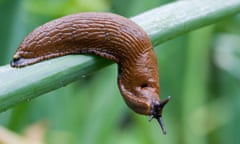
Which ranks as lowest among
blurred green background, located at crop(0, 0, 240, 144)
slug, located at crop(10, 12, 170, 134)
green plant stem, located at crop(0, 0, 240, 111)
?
blurred green background, located at crop(0, 0, 240, 144)

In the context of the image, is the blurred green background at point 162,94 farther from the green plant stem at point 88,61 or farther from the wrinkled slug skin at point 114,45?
the green plant stem at point 88,61

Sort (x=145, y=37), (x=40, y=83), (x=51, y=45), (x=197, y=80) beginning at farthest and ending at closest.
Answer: (x=197, y=80), (x=51, y=45), (x=145, y=37), (x=40, y=83)

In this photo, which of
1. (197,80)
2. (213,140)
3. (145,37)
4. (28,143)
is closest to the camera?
(145,37)

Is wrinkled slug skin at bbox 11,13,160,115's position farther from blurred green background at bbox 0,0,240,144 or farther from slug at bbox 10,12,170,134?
blurred green background at bbox 0,0,240,144

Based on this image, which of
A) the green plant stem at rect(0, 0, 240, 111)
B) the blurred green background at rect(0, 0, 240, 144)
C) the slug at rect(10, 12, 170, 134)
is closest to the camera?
the green plant stem at rect(0, 0, 240, 111)

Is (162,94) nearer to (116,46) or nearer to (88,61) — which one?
(116,46)

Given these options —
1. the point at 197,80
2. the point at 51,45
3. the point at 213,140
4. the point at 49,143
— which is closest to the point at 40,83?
the point at 51,45

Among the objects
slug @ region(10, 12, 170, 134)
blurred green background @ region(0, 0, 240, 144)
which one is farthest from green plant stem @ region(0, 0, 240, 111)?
blurred green background @ region(0, 0, 240, 144)

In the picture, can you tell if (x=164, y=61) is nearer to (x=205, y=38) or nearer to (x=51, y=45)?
(x=205, y=38)
